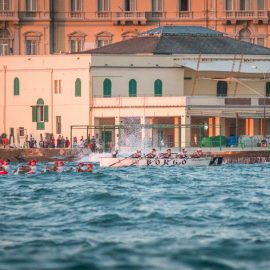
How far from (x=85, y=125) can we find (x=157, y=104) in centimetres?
580

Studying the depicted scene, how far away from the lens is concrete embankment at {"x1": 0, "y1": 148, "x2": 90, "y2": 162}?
383 feet

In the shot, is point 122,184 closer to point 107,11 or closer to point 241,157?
point 241,157

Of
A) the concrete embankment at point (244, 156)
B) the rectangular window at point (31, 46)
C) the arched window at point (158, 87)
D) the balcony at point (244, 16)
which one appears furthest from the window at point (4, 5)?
the concrete embankment at point (244, 156)

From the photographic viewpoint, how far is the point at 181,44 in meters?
135

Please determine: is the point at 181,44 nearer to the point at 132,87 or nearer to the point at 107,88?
the point at 132,87

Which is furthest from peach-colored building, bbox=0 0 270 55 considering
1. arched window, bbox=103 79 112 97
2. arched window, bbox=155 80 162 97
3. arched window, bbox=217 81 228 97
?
arched window, bbox=103 79 112 97

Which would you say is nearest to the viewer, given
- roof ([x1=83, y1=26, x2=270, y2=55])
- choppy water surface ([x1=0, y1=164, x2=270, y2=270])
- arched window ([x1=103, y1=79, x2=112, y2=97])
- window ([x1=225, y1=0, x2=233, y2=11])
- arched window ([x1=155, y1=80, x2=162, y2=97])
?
choppy water surface ([x1=0, y1=164, x2=270, y2=270])

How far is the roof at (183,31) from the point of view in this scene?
448 ft

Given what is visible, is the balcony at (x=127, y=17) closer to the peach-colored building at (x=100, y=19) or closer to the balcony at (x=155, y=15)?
the peach-colored building at (x=100, y=19)

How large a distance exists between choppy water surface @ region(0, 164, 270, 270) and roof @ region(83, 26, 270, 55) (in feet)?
158

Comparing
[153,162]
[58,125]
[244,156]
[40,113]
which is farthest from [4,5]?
[153,162]

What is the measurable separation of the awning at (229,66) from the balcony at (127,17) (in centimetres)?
2032

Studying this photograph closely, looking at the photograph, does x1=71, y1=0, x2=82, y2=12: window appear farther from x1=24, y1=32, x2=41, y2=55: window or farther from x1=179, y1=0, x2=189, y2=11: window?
x1=179, y1=0, x2=189, y2=11: window

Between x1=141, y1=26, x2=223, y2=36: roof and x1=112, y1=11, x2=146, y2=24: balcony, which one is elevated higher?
x1=112, y1=11, x2=146, y2=24: balcony
